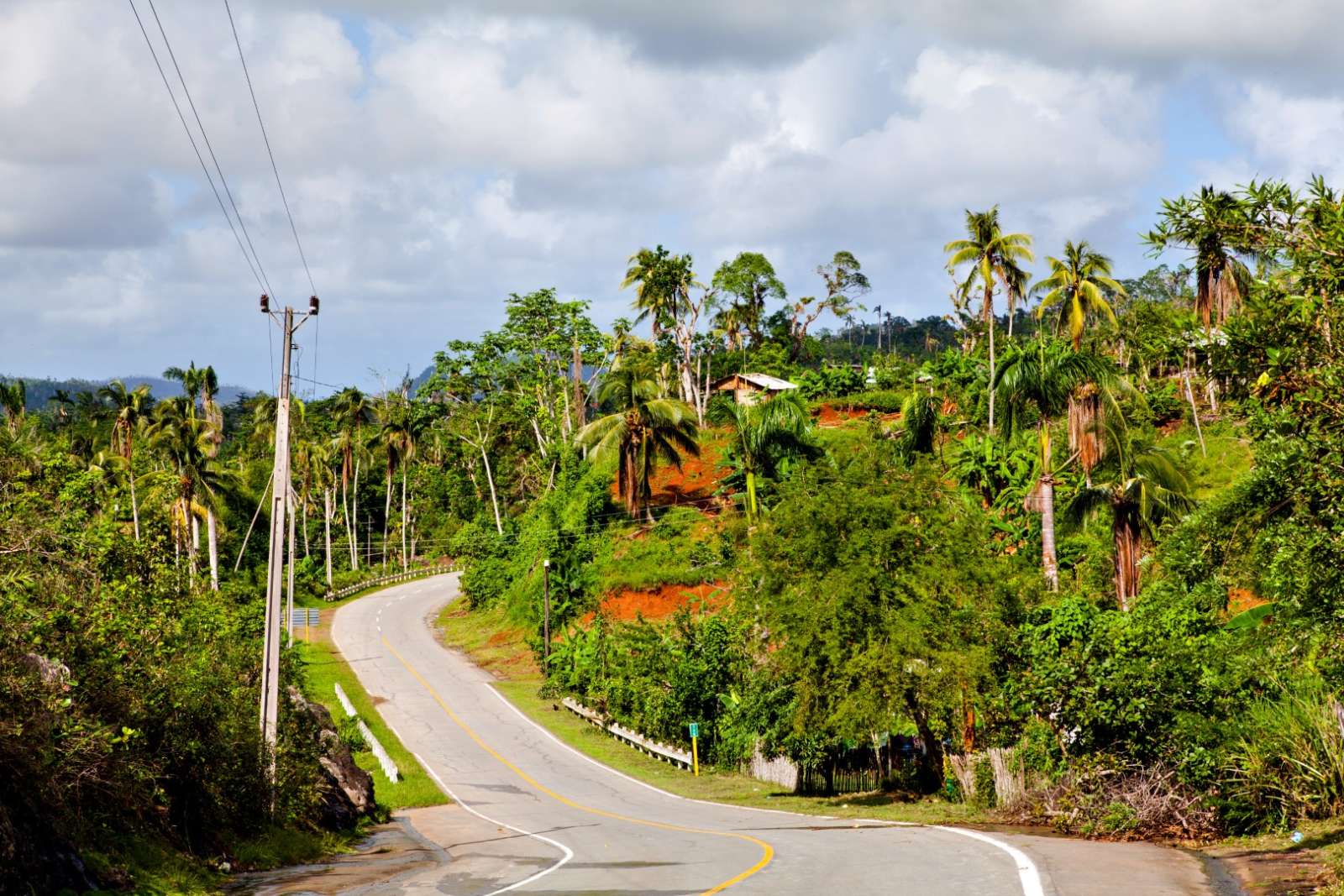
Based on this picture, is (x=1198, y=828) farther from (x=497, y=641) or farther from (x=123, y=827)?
(x=497, y=641)

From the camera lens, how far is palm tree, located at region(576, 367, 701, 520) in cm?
6662

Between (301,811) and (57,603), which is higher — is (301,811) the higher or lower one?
the lower one

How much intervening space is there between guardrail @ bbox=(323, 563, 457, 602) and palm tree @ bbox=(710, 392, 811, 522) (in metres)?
40.8

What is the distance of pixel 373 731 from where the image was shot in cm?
4638

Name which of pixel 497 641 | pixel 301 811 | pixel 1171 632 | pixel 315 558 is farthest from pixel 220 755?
pixel 315 558

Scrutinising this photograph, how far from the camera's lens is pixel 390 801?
110 ft

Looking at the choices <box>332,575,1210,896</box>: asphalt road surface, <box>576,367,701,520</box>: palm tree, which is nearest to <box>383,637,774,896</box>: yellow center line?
<box>332,575,1210,896</box>: asphalt road surface

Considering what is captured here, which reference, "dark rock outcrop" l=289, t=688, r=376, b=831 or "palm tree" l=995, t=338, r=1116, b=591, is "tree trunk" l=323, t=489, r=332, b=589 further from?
"palm tree" l=995, t=338, r=1116, b=591

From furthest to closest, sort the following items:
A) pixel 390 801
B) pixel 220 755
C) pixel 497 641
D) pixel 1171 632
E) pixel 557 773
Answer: pixel 497 641, pixel 557 773, pixel 390 801, pixel 1171 632, pixel 220 755

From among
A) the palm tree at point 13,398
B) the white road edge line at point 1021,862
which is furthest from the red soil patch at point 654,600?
the white road edge line at point 1021,862

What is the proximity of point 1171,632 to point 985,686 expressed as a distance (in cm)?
415

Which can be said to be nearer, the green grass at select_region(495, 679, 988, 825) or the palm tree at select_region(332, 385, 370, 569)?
the green grass at select_region(495, 679, 988, 825)

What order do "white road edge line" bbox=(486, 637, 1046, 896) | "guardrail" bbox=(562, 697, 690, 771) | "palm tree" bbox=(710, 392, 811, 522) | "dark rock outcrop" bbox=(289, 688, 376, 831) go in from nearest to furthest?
"white road edge line" bbox=(486, 637, 1046, 896) → "dark rock outcrop" bbox=(289, 688, 376, 831) → "guardrail" bbox=(562, 697, 690, 771) → "palm tree" bbox=(710, 392, 811, 522)

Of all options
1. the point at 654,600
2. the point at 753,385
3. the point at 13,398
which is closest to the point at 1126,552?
the point at 654,600
